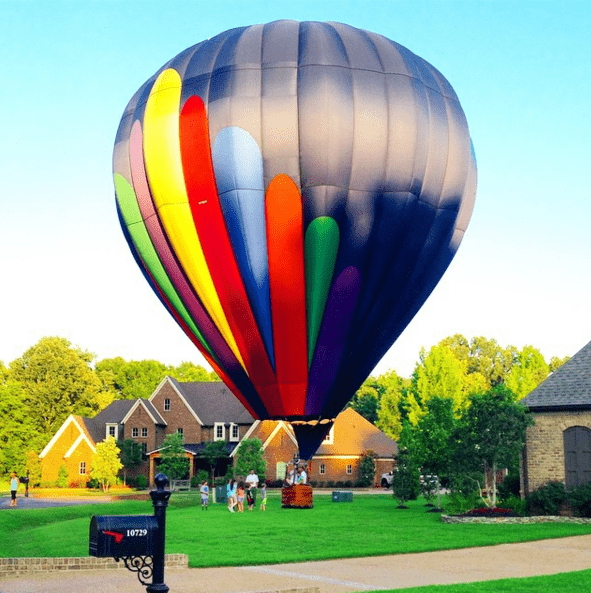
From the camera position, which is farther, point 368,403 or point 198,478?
point 368,403

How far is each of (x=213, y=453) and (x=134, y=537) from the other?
61.7 metres

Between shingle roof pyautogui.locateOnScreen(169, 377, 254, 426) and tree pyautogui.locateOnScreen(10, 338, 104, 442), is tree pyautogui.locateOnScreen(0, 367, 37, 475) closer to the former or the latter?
shingle roof pyautogui.locateOnScreen(169, 377, 254, 426)

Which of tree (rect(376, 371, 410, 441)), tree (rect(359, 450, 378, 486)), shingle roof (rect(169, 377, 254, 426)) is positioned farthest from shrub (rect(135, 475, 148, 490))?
tree (rect(376, 371, 410, 441))

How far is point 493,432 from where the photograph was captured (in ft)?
106

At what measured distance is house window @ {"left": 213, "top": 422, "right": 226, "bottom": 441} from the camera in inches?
2906

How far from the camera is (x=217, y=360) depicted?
24469mm

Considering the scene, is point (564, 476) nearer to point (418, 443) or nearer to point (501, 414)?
point (501, 414)

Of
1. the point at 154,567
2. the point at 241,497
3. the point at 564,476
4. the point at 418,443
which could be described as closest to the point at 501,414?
the point at 564,476

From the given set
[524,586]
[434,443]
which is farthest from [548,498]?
[524,586]

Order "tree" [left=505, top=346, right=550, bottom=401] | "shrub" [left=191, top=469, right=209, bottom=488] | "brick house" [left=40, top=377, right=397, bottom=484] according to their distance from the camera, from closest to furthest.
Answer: "shrub" [left=191, top=469, right=209, bottom=488] → "brick house" [left=40, top=377, right=397, bottom=484] → "tree" [left=505, top=346, right=550, bottom=401]

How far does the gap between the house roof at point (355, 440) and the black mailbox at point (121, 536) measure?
59268mm

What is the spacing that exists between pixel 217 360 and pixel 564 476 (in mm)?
15666

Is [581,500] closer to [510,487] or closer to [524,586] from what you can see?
[510,487]

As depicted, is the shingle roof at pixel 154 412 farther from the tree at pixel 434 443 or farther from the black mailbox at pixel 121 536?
the black mailbox at pixel 121 536
